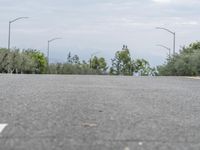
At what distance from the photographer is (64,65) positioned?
95.4 metres

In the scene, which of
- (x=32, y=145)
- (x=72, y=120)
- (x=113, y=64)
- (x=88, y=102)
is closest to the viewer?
(x=32, y=145)

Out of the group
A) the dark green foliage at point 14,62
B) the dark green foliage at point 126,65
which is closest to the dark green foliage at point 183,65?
the dark green foliage at point 14,62

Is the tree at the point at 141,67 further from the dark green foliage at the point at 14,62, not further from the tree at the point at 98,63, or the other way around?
the dark green foliage at the point at 14,62

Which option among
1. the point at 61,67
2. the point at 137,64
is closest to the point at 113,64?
the point at 137,64

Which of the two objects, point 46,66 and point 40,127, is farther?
point 46,66

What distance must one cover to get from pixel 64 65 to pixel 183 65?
39613 millimetres

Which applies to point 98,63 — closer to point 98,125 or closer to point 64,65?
point 64,65

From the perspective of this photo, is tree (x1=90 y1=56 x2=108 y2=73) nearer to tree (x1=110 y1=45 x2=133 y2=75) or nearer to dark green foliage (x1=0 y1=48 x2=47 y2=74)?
tree (x1=110 y1=45 x2=133 y2=75)

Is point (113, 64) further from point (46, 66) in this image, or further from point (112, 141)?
point (112, 141)

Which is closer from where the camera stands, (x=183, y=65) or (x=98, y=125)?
(x=98, y=125)

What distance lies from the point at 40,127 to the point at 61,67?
276 feet

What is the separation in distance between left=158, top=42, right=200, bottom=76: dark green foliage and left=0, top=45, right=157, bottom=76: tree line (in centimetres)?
1893

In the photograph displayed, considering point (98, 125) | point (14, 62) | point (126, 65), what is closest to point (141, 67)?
point (126, 65)

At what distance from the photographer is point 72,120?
1025 cm
